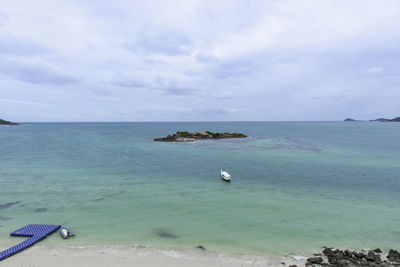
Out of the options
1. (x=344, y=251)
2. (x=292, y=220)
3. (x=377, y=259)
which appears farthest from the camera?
(x=292, y=220)

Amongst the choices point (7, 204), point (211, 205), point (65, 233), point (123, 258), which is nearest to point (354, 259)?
point (211, 205)

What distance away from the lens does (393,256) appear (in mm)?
15141

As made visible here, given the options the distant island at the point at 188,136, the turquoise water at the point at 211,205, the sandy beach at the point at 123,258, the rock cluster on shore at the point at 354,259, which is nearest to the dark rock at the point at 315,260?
the rock cluster on shore at the point at 354,259

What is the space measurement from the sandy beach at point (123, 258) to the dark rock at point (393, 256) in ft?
17.8

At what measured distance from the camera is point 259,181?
3381 centimetres

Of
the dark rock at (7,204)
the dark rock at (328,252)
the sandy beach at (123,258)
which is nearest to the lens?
the sandy beach at (123,258)

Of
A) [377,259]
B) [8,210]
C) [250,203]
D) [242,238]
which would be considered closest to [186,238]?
[242,238]

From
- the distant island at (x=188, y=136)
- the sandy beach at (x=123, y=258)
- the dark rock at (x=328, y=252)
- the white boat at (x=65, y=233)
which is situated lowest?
the sandy beach at (x=123, y=258)

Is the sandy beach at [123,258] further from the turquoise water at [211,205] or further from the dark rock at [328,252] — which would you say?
the dark rock at [328,252]

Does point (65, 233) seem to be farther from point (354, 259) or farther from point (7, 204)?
point (354, 259)

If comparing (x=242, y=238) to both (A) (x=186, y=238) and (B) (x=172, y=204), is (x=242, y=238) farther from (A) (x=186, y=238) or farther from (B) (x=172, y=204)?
(B) (x=172, y=204)

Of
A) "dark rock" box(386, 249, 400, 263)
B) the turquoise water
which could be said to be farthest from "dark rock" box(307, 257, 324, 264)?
"dark rock" box(386, 249, 400, 263)

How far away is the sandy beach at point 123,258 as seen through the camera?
14.5 meters

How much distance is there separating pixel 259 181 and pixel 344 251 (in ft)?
59.5
